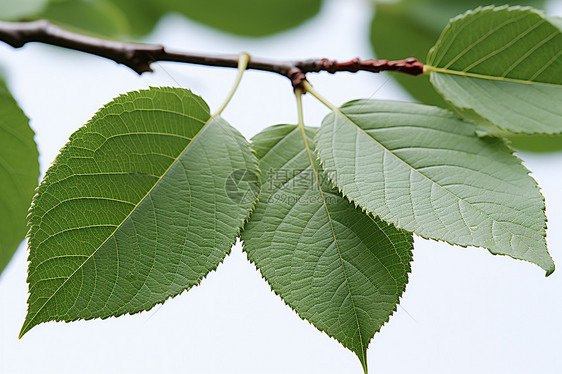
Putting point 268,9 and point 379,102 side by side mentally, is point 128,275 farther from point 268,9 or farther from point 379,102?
point 268,9

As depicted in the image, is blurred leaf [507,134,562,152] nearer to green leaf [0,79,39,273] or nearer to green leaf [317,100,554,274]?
green leaf [317,100,554,274]

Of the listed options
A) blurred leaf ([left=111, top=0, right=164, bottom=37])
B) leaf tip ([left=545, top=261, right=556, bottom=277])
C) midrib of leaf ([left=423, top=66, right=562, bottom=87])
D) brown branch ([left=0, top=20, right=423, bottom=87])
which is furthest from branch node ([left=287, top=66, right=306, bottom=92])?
blurred leaf ([left=111, top=0, right=164, bottom=37])

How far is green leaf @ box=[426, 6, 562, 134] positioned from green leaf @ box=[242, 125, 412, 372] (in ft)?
0.56

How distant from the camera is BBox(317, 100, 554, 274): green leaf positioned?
40cm

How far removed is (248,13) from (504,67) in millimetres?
561

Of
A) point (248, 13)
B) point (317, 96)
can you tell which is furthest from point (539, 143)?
point (248, 13)

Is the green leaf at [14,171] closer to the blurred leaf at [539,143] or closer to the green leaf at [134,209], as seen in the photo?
the green leaf at [134,209]

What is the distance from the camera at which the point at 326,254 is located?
1.48 feet

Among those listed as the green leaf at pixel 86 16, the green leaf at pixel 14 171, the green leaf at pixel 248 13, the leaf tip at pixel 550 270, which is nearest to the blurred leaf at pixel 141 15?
the green leaf at pixel 248 13

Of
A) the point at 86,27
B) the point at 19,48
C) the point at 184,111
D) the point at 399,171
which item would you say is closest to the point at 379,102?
the point at 399,171

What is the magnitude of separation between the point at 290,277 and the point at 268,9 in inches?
25.3

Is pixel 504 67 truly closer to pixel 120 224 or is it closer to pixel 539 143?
pixel 539 143

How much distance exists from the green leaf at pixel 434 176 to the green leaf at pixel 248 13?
0.49 meters

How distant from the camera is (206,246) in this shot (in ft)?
1.46
